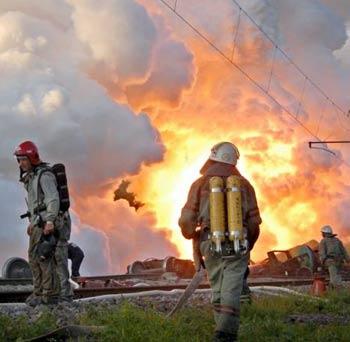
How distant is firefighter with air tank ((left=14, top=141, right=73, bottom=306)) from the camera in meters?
9.66

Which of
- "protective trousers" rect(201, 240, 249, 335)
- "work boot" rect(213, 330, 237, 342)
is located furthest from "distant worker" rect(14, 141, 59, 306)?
"work boot" rect(213, 330, 237, 342)

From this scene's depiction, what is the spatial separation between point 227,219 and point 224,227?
82mm

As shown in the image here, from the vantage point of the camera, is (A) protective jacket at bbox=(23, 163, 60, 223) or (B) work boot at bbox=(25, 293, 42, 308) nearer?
(A) protective jacket at bbox=(23, 163, 60, 223)

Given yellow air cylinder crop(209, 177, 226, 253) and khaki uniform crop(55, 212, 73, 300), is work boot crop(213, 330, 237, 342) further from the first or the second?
khaki uniform crop(55, 212, 73, 300)

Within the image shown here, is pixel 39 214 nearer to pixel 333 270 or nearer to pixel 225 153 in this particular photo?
pixel 225 153

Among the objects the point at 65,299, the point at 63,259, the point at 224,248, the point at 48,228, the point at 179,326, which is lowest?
the point at 179,326

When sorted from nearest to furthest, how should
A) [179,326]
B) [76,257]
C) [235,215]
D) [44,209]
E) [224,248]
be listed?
[235,215] < [224,248] < [179,326] < [44,209] < [76,257]

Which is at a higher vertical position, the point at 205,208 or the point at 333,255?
the point at 333,255

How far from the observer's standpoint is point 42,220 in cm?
972

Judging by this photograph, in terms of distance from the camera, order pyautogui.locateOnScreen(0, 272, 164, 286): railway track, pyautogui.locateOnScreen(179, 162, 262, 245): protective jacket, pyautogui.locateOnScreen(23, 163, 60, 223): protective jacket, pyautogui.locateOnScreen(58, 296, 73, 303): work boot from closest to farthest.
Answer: pyautogui.locateOnScreen(179, 162, 262, 245): protective jacket → pyautogui.locateOnScreen(23, 163, 60, 223): protective jacket → pyautogui.locateOnScreen(58, 296, 73, 303): work boot → pyautogui.locateOnScreen(0, 272, 164, 286): railway track

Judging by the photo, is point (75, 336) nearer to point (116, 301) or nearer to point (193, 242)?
point (193, 242)

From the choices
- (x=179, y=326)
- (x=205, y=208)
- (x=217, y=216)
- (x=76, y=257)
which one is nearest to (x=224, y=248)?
(x=217, y=216)

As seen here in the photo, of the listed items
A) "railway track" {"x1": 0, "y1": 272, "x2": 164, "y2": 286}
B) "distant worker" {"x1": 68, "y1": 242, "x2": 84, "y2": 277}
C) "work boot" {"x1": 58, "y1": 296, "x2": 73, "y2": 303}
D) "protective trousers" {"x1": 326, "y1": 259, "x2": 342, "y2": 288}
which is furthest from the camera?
"protective trousers" {"x1": 326, "y1": 259, "x2": 342, "y2": 288}

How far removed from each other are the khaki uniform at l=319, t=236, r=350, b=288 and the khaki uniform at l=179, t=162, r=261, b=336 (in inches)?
520
